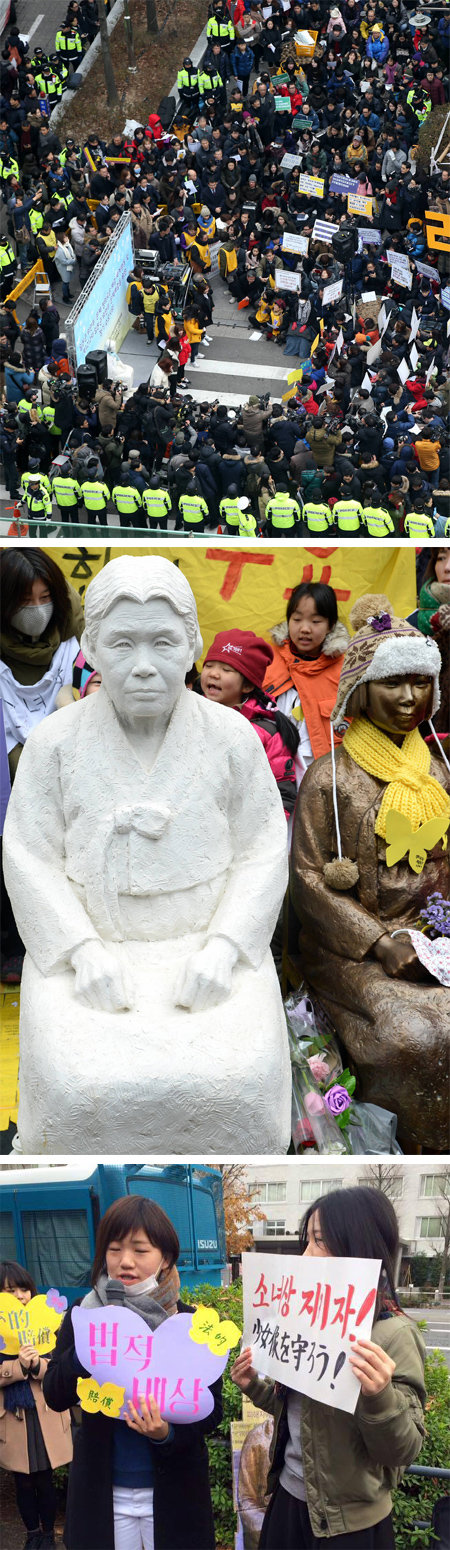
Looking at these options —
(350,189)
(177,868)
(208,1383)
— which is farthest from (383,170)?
(208,1383)

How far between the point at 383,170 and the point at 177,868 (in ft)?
49.3

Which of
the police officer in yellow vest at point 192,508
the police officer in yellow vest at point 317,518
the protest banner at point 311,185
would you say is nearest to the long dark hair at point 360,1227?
the police officer in yellow vest at point 317,518

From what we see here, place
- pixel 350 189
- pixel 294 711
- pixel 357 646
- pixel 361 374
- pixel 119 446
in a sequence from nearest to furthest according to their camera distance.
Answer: pixel 357 646 → pixel 294 711 → pixel 119 446 → pixel 361 374 → pixel 350 189

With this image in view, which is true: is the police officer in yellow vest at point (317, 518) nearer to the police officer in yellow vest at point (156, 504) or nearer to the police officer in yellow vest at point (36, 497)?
the police officer in yellow vest at point (156, 504)

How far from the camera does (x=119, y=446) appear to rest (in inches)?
655

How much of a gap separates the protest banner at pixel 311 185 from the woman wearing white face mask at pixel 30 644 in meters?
12.2

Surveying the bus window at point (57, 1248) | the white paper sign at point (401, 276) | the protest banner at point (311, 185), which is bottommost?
the bus window at point (57, 1248)

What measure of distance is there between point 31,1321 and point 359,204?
15203mm

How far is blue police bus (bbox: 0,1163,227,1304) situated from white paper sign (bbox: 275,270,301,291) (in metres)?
13.4

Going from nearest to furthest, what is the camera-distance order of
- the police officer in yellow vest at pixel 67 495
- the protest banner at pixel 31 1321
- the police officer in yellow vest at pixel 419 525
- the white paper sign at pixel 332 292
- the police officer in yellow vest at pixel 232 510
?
the protest banner at pixel 31 1321
the police officer in yellow vest at pixel 419 525
the police officer in yellow vest at pixel 232 510
the police officer in yellow vest at pixel 67 495
the white paper sign at pixel 332 292

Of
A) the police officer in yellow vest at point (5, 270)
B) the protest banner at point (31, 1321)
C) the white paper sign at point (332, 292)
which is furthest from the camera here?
the police officer in yellow vest at point (5, 270)

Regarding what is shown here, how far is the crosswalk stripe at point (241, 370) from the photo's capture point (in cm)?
1983

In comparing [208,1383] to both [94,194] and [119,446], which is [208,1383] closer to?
[119,446]

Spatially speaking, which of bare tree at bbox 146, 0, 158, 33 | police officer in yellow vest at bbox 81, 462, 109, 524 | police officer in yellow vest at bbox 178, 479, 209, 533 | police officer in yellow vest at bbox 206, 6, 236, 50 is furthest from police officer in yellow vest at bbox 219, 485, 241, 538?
bare tree at bbox 146, 0, 158, 33
